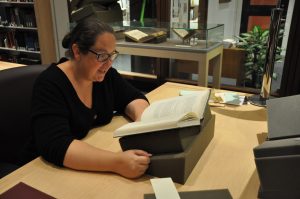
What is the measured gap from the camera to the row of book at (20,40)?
4.32 m

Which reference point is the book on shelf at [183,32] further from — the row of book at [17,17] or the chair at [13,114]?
the row of book at [17,17]

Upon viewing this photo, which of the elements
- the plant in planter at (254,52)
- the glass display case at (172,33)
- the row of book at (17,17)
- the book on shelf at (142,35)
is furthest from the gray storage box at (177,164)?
the row of book at (17,17)

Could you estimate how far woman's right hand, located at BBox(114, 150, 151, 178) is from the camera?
2.88 ft

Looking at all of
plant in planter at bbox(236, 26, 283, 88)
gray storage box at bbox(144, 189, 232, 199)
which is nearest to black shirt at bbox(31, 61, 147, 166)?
gray storage box at bbox(144, 189, 232, 199)

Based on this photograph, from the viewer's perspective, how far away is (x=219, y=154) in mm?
1028

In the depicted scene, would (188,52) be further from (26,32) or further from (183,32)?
(26,32)

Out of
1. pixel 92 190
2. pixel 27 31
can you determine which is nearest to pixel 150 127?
pixel 92 190

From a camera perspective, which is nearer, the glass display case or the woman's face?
the woman's face

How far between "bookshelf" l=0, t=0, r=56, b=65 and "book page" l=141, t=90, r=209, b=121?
3336 millimetres

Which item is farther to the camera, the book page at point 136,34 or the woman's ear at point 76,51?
the book page at point 136,34

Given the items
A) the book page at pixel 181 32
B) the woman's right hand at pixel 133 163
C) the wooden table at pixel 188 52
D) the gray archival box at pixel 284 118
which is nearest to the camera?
the gray archival box at pixel 284 118

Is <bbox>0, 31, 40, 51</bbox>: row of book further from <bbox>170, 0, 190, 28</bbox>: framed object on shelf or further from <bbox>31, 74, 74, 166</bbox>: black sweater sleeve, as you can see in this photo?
<bbox>31, 74, 74, 166</bbox>: black sweater sleeve

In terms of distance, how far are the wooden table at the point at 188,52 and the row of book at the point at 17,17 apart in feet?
7.67

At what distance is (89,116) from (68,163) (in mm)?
296
